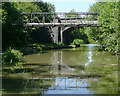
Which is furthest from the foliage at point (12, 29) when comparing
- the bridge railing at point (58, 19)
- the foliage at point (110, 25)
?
the foliage at point (110, 25)

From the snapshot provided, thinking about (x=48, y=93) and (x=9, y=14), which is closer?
(x=48, y=93)

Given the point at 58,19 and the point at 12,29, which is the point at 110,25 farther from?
the point at 58,19

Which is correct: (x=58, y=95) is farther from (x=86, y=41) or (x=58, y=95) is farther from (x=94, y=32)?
(x=86, y=41)

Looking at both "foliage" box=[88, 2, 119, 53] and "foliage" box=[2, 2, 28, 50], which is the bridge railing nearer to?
"foliage" box=[2, 2, 28, 50]

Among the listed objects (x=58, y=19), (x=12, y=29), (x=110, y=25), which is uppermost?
(x=58, y=19)

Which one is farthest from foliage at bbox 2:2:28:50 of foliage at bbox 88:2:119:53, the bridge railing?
foliage at bbox 88:2:119:53

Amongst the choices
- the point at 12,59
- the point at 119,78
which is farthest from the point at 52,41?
the point at 119,78

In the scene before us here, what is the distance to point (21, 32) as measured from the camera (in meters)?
19.6

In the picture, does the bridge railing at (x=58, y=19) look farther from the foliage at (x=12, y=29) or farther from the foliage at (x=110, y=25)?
the foliage at (x=110, y=25)

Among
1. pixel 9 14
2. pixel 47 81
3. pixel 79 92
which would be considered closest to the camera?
pixel 79 92

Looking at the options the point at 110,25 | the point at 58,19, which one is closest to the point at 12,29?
the point at 110,25

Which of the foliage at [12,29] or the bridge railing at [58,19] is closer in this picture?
the foliage at [12,29]

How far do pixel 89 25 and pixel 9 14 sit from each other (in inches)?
750

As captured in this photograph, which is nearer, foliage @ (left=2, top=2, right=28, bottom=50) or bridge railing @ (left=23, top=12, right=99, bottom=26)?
foliage @ (left=2, top=2, right=28, bottom=50)
